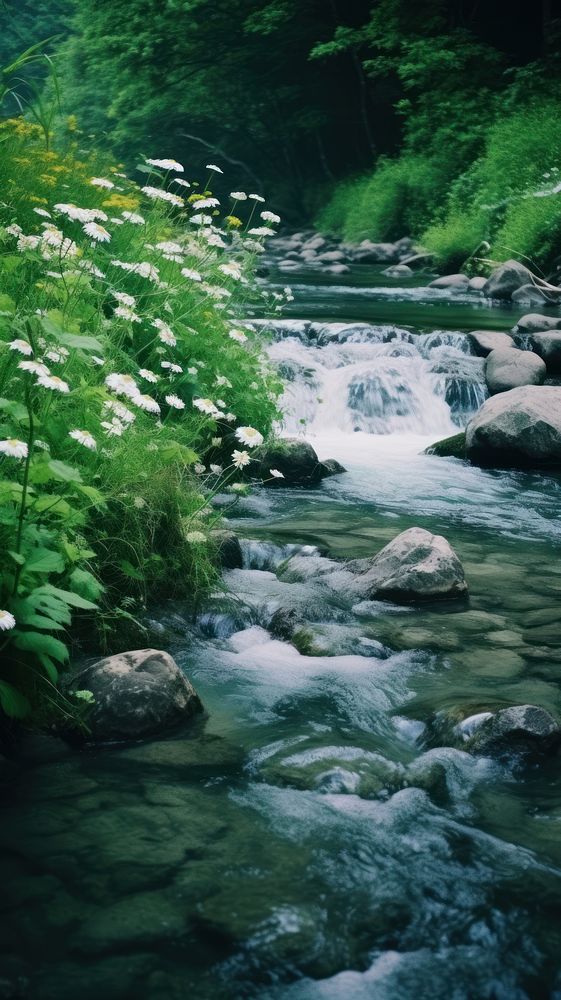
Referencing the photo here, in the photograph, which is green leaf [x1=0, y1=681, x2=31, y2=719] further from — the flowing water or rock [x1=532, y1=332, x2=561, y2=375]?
rock [x1=532, y1=332, x2=561, y2=375]

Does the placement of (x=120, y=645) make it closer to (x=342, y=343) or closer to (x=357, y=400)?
(x=357, y=400)

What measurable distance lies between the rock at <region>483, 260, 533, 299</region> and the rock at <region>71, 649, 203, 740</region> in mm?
12677

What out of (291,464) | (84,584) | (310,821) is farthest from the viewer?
(291,464)

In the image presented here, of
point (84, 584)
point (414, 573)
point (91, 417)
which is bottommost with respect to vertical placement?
point (414, 573)

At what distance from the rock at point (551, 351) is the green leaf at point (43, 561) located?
8.07 m

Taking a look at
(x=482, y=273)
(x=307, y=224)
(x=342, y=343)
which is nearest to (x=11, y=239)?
(x=342, y=343)

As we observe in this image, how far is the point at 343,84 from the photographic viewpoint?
2794cm

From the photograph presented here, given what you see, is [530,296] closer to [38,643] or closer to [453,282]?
[453,282]

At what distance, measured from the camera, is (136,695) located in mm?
3369

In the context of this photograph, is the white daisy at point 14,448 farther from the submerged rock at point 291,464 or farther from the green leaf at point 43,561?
the submerged rock at point 291,464

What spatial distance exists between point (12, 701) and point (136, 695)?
1.74 ft

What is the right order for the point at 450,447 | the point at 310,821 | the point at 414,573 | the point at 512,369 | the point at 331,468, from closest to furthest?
the point at 310,821, the point at 414,573, the point at 331,468, the point at 450,447, the point at 512,369

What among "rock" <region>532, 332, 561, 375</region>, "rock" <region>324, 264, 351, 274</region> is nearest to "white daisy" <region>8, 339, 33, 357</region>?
"rock" <region>532, 332, 561, 375</region>

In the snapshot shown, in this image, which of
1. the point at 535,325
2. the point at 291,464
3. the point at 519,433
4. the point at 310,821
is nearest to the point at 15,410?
the point at 310,821
